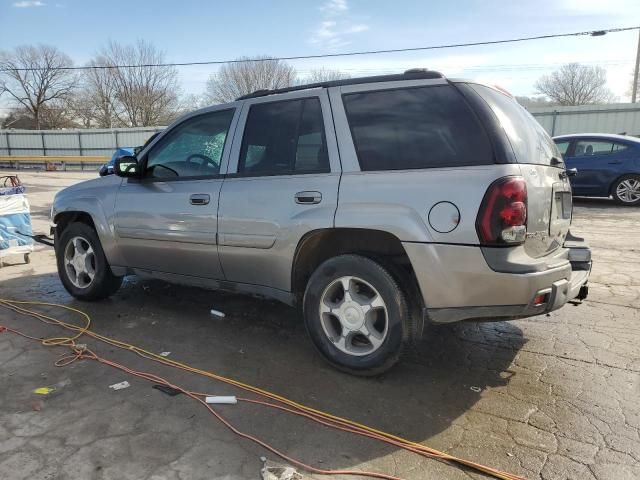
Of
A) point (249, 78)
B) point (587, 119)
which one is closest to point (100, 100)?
point (249, 78)

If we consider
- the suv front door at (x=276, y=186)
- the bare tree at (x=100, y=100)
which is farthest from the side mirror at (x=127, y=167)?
the bare tree at (x=100, y=100)

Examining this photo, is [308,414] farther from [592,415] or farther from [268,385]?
[592,415]

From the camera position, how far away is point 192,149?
4.38 meters

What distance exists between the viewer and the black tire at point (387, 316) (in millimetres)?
3148

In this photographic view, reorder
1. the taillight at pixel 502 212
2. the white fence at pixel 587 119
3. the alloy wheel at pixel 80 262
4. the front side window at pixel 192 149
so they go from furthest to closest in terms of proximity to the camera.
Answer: the white fence at pixel 587 119 < the alloy wheel at pixel 80 262 < the front side window at pixel 192 149 < the taillight at pixel 502 212

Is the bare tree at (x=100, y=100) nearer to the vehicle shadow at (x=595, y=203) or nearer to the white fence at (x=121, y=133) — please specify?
the white fence at (x=121, y=133)

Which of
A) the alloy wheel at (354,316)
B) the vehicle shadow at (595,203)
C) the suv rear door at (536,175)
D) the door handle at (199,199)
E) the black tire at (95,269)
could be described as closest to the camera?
the suv rear door at (536,175)

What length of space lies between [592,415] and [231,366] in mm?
2332

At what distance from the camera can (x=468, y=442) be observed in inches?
105

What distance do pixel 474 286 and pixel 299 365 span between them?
56.6 inches

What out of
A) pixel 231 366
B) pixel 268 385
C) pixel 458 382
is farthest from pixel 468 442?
pixel 231 366

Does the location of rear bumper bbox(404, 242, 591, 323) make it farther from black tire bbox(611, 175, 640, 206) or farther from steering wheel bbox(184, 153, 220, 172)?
black tire bbox(611, 175, 640, 206)

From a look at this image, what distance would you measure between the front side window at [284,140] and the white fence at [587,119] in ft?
66.8

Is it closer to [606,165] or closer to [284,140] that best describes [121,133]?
[606,165]
